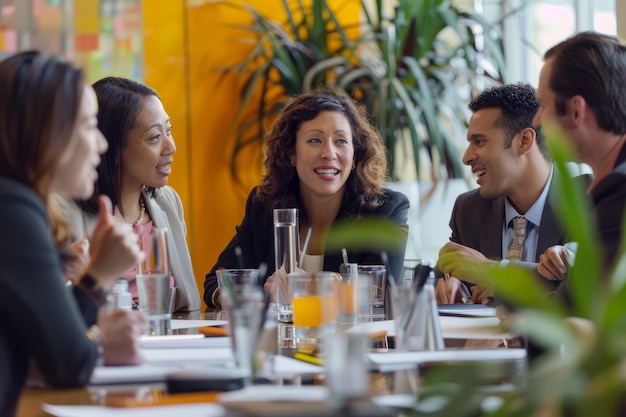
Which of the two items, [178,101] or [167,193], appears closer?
[167,193]

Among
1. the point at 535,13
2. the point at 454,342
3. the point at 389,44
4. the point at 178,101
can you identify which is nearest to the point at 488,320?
the point at 454,342

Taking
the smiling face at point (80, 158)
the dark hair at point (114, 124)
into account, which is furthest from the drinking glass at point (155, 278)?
the dark hair at point (114, 124)

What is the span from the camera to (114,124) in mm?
3205

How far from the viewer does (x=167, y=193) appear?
341cm

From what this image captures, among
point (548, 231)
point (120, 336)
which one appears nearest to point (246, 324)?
point (120, 336)

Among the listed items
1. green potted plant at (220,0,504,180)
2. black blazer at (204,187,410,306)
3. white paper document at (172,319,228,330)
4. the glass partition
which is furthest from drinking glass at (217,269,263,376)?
the glass partition

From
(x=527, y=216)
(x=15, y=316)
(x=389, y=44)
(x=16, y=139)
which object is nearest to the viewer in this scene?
Answer: (x=15, y=316)

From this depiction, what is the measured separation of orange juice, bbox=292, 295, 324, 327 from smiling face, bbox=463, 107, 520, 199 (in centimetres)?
149

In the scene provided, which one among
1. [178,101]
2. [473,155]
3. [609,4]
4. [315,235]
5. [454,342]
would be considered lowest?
[454,342]

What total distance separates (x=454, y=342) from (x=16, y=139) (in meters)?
0.93

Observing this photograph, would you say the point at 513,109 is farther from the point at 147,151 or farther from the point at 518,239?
the point at 147,151

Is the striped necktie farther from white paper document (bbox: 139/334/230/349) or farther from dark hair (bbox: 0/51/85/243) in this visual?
dark hair (bbox: 0/51/85/243)

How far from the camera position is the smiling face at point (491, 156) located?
10.8 feet

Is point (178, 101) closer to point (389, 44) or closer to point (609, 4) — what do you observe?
point (389, 44)
